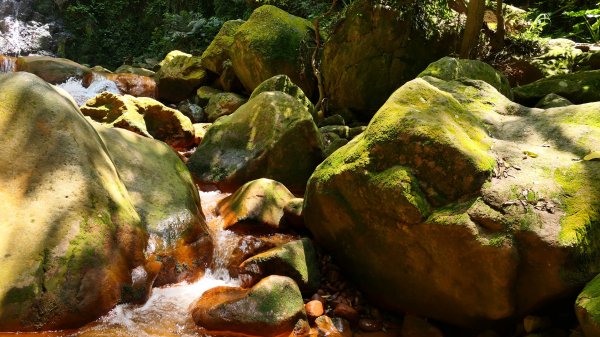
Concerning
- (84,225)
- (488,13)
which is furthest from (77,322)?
(488,13)

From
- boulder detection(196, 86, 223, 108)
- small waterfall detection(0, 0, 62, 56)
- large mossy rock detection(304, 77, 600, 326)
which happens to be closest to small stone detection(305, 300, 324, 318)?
large mossy rock detection(304, 77, 600, 326)

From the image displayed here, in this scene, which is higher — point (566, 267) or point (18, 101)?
point (18, 101)

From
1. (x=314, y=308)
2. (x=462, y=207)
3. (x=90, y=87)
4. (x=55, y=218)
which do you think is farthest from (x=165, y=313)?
(x=90, y=87)

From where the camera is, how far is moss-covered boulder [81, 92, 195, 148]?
7.32 meters

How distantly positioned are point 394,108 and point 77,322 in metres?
2.94

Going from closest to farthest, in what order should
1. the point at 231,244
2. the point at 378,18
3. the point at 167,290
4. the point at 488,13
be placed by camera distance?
the point at 167,290 < the point at 231,244 < the point at 378,18 < the point at 488,13

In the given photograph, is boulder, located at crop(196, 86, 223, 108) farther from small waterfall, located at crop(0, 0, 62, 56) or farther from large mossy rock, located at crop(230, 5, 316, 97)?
small waterfall, located at crop(0, 0, 62, 56)

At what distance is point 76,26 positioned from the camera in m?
21.8

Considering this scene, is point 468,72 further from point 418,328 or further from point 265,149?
point 418,328

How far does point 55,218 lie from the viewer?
10.3 feet

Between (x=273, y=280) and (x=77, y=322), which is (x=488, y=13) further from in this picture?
(x=77, y=322)

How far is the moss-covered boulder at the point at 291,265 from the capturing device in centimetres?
393

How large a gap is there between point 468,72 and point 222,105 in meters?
6.36

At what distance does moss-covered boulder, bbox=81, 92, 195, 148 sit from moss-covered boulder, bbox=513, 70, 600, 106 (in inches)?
224
